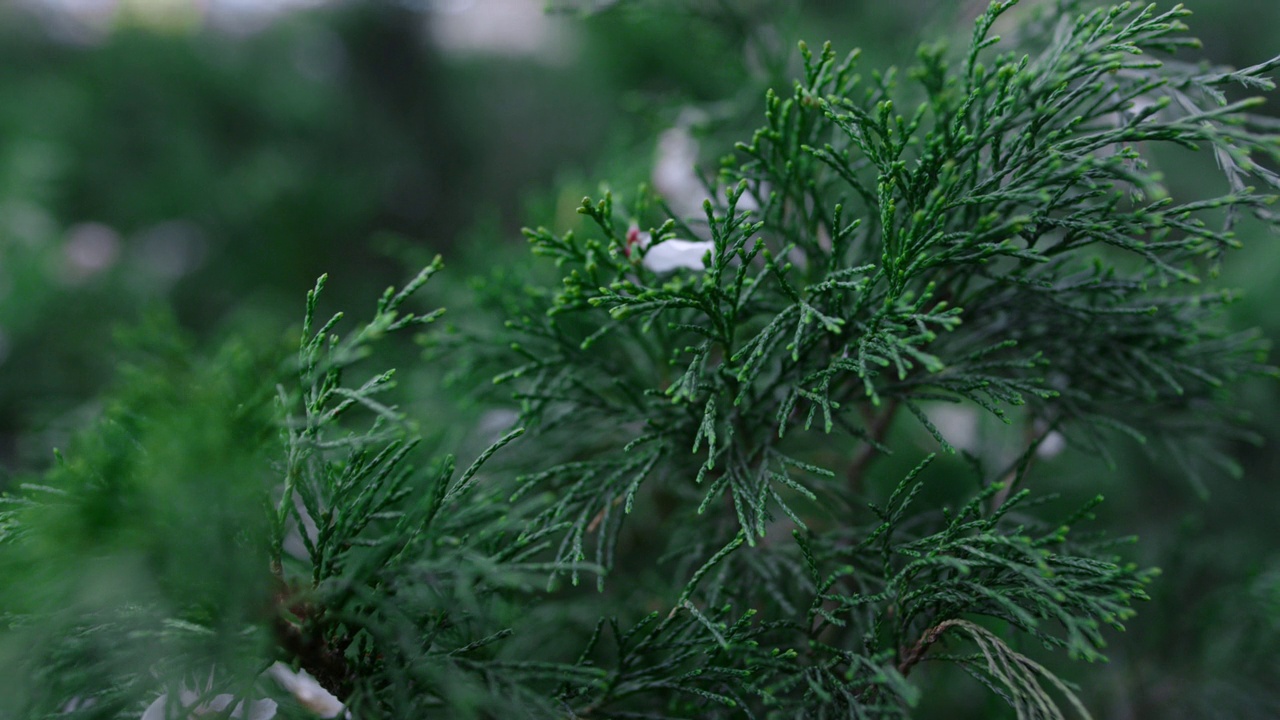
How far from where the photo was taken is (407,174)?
231cm

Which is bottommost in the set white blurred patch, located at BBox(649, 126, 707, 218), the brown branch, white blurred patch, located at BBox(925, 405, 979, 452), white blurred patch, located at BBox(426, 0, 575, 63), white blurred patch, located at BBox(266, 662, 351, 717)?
white blurred patch, located at BBox(266, 662, 351, 717)

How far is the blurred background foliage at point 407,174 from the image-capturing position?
3.16 feet

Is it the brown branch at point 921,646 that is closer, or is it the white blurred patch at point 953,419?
the brown branch at point 921,646

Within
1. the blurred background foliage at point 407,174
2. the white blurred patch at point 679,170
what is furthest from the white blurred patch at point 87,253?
the white blurred patch at point 679,170

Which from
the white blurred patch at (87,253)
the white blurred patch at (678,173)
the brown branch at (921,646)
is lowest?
the brown branch at (921,646)

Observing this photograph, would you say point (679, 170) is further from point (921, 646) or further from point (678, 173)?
point (921, 646)

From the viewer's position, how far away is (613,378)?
26.8 inches

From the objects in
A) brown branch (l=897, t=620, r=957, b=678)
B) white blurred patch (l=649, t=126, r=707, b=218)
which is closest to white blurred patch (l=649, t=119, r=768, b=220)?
white blurred patch (l=649, t=126, r=707, b=218)

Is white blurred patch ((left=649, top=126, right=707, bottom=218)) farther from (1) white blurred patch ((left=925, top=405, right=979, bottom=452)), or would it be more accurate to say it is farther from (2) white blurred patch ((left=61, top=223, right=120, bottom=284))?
(2) white blurred patch ((left=61, top=223, right=120, bottom=284))

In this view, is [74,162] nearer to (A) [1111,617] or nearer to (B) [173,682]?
(B) [173,682]

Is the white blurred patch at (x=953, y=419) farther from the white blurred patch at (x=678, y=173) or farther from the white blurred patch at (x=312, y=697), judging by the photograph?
Result: the white blurred patch at (x=312, y=697)

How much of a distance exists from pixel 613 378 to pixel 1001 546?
1.13ft

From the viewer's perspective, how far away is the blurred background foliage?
96 cm

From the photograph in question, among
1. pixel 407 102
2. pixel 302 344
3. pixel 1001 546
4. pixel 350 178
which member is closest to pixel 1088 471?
pixel 1001 546
